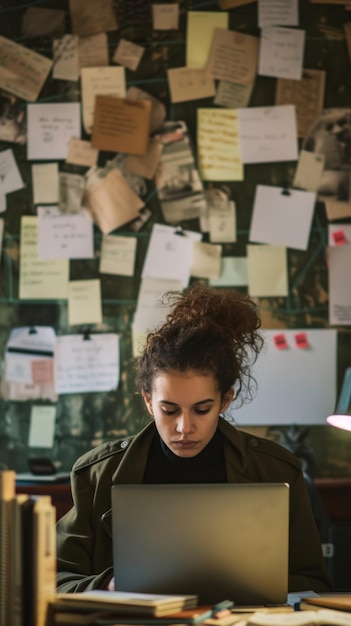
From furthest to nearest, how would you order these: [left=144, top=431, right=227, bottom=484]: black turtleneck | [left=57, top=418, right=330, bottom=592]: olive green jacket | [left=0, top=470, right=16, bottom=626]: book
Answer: [left=144, top=431, right=227, bottom=484]: black turtleneck < [left=57, top=418, right=330, bottom=592]: olive green jacket < [left=0, top=470, right=16, bottom=626]: book

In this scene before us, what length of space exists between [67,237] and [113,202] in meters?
0.21

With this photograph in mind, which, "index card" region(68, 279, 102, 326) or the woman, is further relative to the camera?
"index card" region(68, 279, 102, 326)

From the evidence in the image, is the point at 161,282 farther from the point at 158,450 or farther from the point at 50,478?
the point at 158,450

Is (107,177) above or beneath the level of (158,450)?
above

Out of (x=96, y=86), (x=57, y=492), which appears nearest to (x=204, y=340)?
(x=57, y=492)

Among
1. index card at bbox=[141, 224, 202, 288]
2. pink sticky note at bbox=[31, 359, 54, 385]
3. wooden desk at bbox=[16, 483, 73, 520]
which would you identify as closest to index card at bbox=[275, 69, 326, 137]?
index card at bbox=[141, 224, 202, 288]

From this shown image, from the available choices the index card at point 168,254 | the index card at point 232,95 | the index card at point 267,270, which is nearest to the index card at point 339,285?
the index card at point 267,270

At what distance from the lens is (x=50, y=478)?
341cm

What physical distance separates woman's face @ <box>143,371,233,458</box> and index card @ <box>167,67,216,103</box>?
166cm

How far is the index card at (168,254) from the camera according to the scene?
3.62 m

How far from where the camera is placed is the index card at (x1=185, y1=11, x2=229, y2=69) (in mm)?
3613

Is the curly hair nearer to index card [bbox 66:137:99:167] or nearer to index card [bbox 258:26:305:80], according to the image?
index card [bbox 66:137:99:167]

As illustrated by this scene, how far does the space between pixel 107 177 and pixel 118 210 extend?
13 cm

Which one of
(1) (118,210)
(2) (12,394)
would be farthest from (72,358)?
(1) (118,210)
